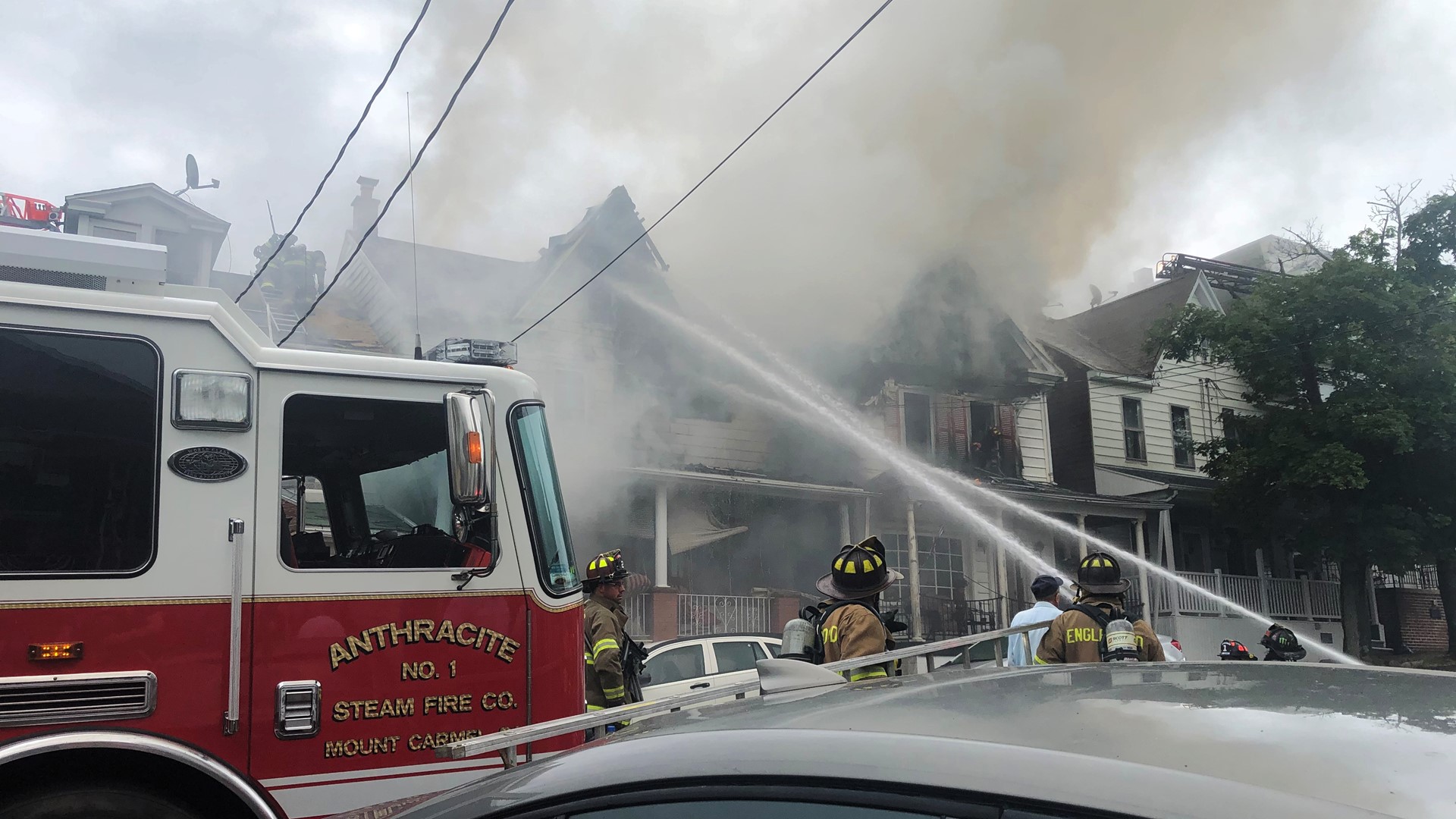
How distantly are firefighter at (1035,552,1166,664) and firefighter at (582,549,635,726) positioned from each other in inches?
88.8

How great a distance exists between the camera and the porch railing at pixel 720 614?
612 inches

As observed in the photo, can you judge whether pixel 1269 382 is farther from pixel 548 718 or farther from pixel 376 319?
pixel 548 718

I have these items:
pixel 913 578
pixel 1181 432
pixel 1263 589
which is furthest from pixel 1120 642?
pixel 1181 432

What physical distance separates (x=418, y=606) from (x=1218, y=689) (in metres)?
2.67

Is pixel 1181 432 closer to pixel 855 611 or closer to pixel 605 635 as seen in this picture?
pixel 605 635

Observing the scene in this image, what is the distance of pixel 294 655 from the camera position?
11.3ft

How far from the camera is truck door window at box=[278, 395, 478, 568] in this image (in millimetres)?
3682

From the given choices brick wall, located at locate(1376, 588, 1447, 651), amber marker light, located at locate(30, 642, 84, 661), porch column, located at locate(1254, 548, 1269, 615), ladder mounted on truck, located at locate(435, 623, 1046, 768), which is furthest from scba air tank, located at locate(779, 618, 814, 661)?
brick wall, located at locate(1376, 588, 1447, 651)

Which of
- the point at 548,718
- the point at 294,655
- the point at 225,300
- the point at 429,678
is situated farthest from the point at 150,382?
the point at 548,718

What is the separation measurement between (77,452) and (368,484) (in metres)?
0.91

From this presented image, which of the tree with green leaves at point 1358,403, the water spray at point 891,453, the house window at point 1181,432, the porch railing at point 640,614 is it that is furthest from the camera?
the house window at point 1181,432

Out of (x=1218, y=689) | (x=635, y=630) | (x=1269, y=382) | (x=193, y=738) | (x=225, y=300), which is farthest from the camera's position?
(x=1269, y=382)

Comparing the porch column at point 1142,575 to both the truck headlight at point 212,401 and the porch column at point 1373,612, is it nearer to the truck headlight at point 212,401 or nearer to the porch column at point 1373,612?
the porch column at point 1373,612

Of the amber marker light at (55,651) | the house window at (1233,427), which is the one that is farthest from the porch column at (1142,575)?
the amber marker light at (55,651)
